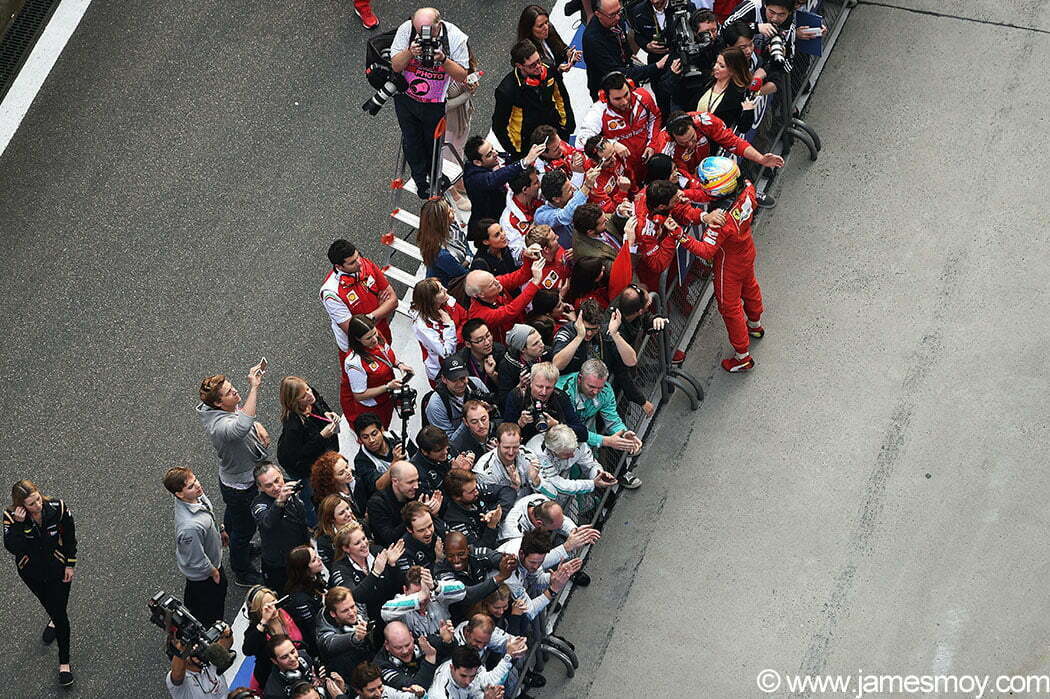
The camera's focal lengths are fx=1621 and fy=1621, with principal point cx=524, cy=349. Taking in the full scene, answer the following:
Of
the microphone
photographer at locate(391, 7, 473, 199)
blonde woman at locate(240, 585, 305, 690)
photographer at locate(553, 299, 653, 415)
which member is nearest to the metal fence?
photographer at locate(553, 299, 653, 415)

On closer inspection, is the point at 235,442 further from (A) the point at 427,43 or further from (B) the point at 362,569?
(A) the point at 427,43

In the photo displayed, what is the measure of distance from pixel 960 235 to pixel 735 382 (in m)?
2.17

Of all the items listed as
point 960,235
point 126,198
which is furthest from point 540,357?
point 126,198

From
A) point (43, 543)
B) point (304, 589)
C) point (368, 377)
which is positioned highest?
point (368, 377)

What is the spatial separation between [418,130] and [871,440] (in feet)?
14.0

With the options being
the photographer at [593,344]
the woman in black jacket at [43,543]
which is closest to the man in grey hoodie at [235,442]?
the woman in black jacket at [43,543]

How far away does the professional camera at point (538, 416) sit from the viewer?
10523 mm

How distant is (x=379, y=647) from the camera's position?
1005 centimetres

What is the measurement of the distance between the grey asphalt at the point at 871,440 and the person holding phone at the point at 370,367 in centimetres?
186

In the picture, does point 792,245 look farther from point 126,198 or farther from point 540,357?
point 126,198

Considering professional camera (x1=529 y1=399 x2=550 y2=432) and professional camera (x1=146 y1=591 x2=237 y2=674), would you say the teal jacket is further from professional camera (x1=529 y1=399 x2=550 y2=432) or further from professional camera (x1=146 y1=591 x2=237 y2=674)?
professional camera (x1=146 y1=591 x2=237 y2=674)

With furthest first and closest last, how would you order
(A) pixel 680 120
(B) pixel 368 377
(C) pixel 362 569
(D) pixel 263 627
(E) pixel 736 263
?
(A) pixel 680 120, (E) pixel 736 263, (B) pixel 368 377, (C) pixel 362 569, (D) pixel 263 627

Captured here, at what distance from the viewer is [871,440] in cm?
1154

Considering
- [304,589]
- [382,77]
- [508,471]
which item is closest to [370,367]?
[508,471]
